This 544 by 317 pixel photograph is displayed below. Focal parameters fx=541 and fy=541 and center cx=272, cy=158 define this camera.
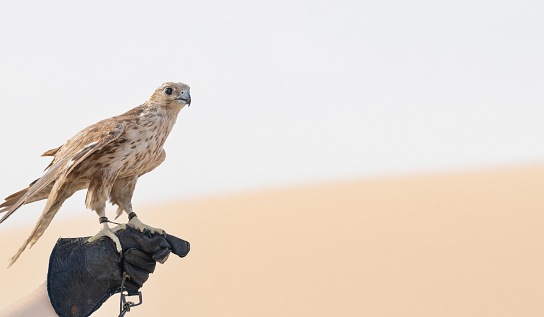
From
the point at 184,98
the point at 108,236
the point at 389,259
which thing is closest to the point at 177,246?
the point at 108,236

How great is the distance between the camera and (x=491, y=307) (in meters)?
6.41

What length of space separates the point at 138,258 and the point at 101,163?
0.47 meters

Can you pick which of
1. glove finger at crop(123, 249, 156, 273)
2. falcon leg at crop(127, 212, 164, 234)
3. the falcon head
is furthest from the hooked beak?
glove finger at crop(123, 249, 156, 273)

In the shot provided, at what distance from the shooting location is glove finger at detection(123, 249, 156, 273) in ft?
8.18

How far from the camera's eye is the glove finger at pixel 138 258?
2492 mm

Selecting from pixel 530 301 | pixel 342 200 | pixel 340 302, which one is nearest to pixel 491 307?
pixel 530 301

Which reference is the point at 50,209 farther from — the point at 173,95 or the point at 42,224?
the point at 173,95

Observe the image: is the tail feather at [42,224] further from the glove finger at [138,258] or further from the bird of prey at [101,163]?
the glove finger at [138,258]

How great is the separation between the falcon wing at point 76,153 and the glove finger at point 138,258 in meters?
0.43

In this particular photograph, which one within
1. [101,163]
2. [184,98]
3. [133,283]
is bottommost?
[133,283]

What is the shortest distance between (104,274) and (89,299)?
0.13 m

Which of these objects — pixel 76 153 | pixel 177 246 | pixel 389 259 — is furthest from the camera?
pixel 389 259

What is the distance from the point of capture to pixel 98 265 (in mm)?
2477

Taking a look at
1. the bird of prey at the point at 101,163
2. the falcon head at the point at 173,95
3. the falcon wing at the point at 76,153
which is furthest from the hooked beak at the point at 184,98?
the falcon wing at the point at 76,153
